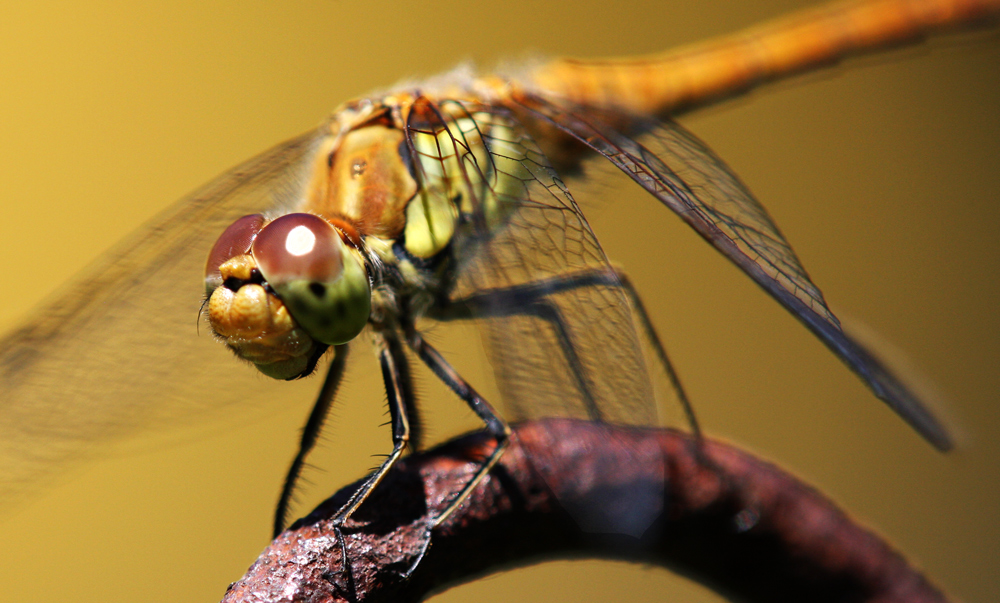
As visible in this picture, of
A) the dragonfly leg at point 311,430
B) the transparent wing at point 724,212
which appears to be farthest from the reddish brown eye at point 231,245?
the transparent wing at point 724,212

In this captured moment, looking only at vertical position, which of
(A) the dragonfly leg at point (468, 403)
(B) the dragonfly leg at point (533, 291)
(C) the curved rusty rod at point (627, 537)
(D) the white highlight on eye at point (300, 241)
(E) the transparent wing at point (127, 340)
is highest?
(E) the transparent wing at point (127, 340)

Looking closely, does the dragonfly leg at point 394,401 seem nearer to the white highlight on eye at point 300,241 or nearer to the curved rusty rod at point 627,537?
the curved rusty rod at point 627,537

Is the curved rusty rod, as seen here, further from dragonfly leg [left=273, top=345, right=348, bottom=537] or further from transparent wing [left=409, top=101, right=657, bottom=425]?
dragonfly leg [left=273, top=345, right=348, bottom=537]

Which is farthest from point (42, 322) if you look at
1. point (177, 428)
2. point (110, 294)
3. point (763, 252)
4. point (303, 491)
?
point (763, 252)

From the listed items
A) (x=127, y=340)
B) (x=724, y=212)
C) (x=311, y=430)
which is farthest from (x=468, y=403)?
(x=127, y=340)

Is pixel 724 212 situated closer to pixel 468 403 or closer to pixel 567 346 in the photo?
pixel 567 346

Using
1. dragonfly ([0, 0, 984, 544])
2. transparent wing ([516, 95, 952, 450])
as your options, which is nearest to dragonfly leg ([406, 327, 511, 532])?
dragonfly ([0, 0, 984, 544])
